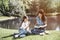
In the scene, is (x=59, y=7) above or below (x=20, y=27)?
above

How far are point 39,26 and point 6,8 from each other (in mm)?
388

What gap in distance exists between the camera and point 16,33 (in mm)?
1656

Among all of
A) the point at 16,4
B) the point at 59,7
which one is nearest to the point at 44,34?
the point at 59,7

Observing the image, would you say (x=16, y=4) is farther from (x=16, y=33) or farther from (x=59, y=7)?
(x=59, y=7)

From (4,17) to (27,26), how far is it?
254 millimetres

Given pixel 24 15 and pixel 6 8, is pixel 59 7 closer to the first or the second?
pixel 24 15

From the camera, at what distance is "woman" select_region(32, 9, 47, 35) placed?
1.64 m

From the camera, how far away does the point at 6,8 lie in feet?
5.53

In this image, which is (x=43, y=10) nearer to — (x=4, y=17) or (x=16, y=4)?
(x=16, y=4)

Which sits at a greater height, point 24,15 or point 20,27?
point 24,15

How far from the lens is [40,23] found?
1.66 meters

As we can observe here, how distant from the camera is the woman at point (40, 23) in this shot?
5.39 feet

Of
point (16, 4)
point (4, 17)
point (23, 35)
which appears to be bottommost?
point (23, 35)

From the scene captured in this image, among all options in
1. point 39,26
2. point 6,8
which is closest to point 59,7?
point 39,26
